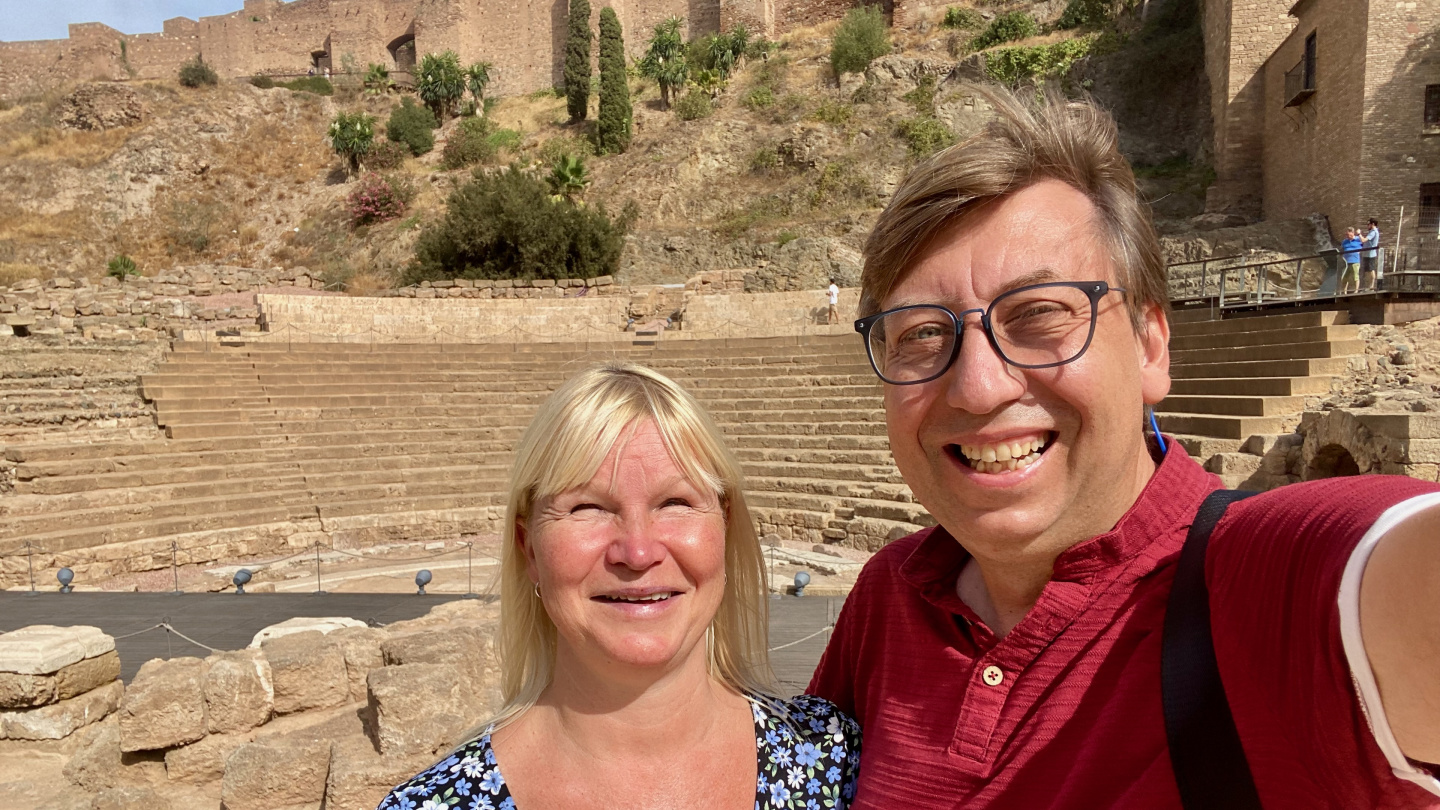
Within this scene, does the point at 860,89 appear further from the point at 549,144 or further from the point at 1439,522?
the point at 1439,522

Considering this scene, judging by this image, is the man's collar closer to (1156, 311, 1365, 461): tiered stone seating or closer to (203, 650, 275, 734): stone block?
(203, 650, 275, 734): stone block

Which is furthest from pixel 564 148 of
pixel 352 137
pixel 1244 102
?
pixel 1244 102

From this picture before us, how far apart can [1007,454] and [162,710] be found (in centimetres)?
411

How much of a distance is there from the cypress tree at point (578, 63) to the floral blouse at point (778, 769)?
119 feet

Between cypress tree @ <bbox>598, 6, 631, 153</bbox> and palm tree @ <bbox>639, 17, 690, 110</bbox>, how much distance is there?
8.38 feet

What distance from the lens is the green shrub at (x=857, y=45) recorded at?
30.4m

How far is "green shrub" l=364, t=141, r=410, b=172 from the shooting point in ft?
110

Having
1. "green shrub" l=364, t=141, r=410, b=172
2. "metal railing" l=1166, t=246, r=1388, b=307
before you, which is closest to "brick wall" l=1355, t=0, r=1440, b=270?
"metal railing" l=1166, t=246, r=1388, b=307

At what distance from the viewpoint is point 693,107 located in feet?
104

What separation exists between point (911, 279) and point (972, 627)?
0.59m

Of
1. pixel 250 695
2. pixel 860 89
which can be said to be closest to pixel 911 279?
pixel 250 695

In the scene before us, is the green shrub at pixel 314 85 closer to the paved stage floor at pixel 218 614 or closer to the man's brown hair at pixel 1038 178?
the paved stage floor at pixel 218 614

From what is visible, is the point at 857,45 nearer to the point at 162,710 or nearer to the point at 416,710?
the point at 162,710

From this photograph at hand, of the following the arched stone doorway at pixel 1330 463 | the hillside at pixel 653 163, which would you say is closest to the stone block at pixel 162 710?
the arched stone doorway at pixel 1330 463
